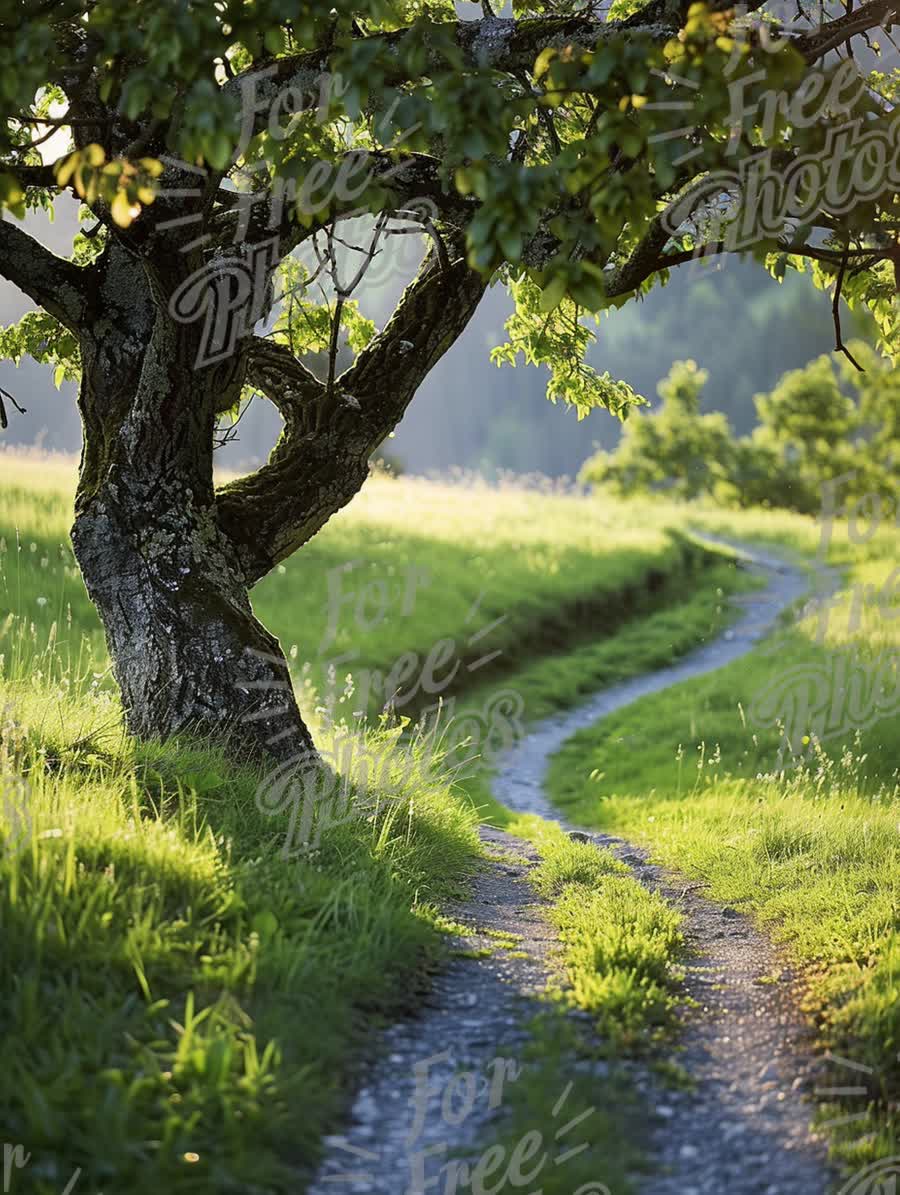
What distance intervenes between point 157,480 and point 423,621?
9904 mm

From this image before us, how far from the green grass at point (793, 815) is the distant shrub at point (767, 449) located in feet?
120

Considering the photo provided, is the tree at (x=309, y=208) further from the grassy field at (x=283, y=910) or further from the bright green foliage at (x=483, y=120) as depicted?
the grassy field at (x=283, y=910)

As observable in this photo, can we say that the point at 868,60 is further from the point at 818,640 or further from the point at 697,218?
the point at 818,640

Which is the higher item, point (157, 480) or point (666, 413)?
point (666, 413)

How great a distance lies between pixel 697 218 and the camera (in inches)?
307

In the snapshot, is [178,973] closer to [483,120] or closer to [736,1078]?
[736,1078]

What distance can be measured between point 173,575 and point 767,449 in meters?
53.6

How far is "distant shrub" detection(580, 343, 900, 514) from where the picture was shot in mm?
52094

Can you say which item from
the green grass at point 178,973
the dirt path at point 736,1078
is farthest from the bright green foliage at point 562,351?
the green grass at point 178,973

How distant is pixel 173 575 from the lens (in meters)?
7.26

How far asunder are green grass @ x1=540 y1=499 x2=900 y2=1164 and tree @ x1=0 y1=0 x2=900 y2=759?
3563 millimetres

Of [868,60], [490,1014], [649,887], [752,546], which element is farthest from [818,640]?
[752,546]

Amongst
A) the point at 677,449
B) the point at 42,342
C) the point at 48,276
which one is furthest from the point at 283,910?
the point at 677,449

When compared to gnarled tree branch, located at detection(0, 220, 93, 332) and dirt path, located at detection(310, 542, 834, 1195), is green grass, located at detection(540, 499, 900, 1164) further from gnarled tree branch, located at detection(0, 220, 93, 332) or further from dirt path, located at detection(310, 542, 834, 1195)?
gnarled tree branch, located at detection(0, 220, 93, 332)
